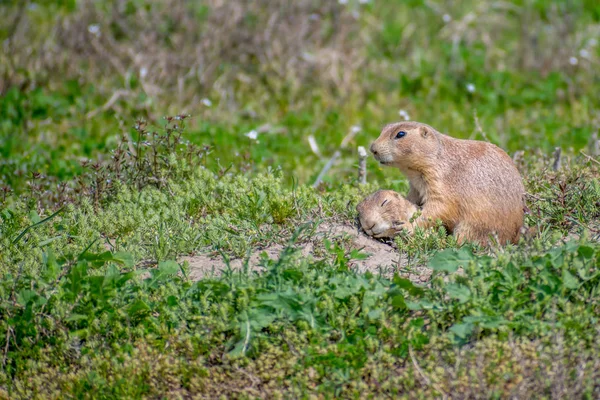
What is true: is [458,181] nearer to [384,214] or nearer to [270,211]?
[384,214]

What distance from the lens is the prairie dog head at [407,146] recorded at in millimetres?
5258

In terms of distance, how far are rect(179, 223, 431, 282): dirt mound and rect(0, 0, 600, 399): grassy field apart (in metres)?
0.03

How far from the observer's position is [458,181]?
512 centimetres

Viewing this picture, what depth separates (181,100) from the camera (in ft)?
27.9

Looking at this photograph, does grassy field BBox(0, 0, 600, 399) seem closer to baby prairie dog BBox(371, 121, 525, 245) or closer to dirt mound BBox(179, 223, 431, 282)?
dirt mound BBox(179, 223, 431, 282)

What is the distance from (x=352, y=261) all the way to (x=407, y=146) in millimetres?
901

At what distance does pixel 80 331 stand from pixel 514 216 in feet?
8.32

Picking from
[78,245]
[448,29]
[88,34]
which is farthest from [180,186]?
[448,29]

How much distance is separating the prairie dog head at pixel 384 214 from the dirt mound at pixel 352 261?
0.09 m

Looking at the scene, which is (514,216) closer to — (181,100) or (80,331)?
(80,331)

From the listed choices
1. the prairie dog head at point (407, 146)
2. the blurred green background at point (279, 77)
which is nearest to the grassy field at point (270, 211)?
the blurred green background at point (279, 77)

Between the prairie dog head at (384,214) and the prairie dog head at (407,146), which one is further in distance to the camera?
the prairie dog head at (407,146)

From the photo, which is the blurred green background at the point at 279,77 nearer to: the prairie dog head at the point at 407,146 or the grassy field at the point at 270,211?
the grassy field at the point at 270,211

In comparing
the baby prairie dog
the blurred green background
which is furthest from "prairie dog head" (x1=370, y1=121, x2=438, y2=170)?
the blurred green background
